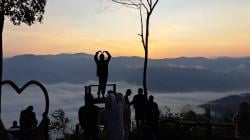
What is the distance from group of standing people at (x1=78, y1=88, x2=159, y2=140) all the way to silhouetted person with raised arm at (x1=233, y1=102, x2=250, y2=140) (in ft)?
7.04

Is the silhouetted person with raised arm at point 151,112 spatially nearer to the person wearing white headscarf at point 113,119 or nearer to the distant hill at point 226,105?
the person wearing white headscarf at point 113,119

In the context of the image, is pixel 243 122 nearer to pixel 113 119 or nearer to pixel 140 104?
pixel 113 119

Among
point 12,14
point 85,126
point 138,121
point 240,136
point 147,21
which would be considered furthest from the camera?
point 147,21

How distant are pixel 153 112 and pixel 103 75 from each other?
120 inches

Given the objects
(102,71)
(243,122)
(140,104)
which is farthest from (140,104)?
(243,122)

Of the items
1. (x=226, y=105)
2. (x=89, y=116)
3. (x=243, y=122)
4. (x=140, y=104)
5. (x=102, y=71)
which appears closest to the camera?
(x=243, y=122)

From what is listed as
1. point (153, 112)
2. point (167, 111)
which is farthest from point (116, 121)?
point (167, 111)

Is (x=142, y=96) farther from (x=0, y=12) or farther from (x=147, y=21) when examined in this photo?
(x=147, y=21)

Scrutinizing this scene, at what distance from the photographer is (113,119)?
40.7ft

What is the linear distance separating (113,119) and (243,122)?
4.04 m

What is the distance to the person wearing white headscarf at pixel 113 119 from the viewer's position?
12238 mm

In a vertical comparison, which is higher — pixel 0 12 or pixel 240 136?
pixel 0 12

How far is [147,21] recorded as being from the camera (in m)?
30.0

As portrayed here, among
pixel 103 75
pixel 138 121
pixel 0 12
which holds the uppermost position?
pixel 0 12
